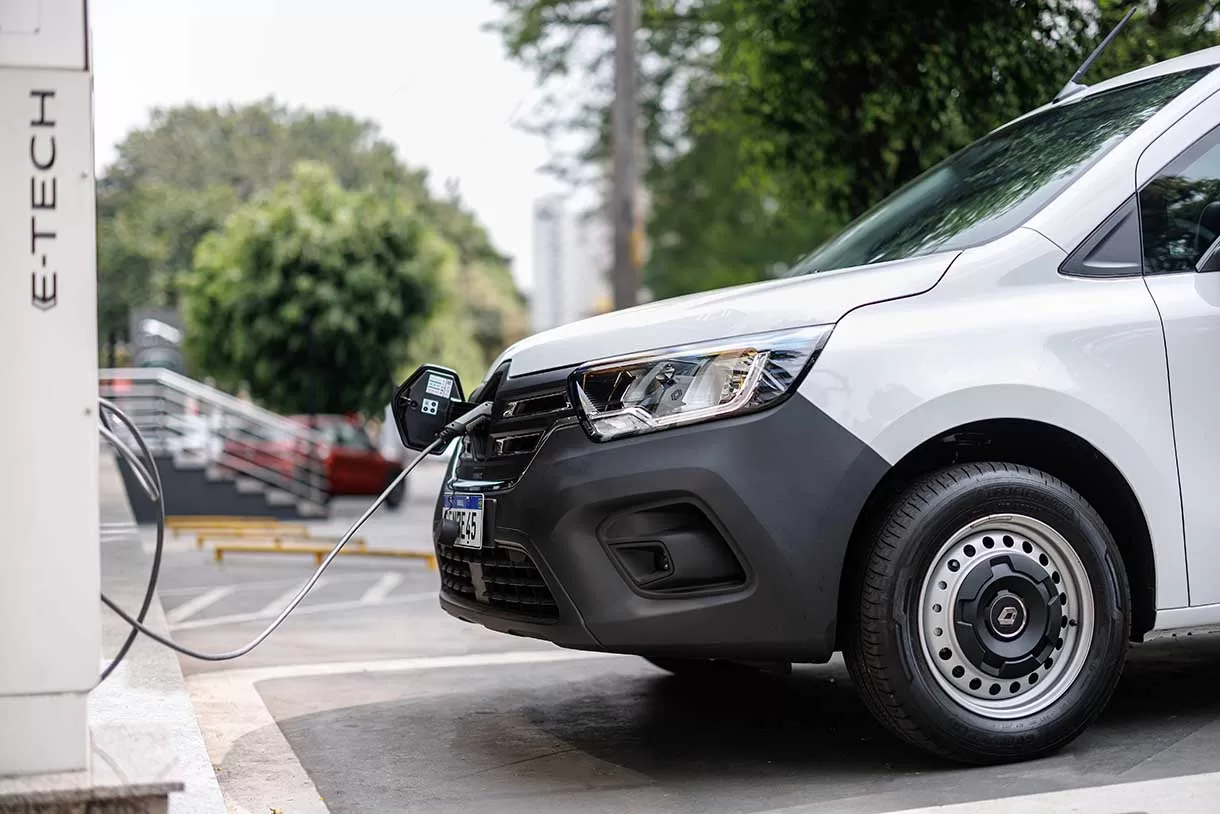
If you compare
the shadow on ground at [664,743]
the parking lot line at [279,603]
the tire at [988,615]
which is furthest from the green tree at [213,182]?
the tire at [988,615]

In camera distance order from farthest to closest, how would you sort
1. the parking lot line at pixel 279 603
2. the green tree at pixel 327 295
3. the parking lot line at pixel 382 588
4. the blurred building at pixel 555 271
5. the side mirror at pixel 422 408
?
1. the blurred building at pixel 555 271
2. the green tree at pixel 327 295
3. the parking lot line at pixel 382 588
4. the parking lot line at pixel 279 603
5. the side mirror at pixel 422 408

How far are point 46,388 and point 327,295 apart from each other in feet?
102

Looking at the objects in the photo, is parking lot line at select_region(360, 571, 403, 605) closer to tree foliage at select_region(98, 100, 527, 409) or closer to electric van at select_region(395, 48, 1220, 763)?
electric van at select_region(395, 48, 1220, 763)

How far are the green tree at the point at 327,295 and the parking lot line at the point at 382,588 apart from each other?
21.5m

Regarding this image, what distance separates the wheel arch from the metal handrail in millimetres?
17168

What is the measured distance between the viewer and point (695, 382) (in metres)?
3.78

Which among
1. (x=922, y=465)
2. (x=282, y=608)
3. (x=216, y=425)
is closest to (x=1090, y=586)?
(x=922, y=465)

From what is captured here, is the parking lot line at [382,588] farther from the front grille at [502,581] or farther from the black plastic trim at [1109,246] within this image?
the black plastic trim at [1109,246]

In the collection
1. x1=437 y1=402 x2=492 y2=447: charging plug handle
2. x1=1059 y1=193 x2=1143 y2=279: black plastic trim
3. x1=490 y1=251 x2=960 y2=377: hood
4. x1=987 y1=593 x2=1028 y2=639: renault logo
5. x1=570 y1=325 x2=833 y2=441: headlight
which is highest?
x1=1059 y1=193 x2=1143 y2=279: black plastic trim

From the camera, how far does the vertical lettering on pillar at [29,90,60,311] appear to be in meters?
2.83

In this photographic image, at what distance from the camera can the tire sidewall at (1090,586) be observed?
3738 mm

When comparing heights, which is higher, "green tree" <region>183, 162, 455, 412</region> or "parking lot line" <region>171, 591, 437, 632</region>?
"green tree" <region>183, 162, 455, 412</region>

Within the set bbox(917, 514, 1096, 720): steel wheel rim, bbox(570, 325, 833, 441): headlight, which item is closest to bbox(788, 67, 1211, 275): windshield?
bbox(570, 325, 833, 441): headlight

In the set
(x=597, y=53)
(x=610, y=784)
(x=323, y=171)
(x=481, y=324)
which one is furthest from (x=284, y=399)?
(x=481, y=324)
